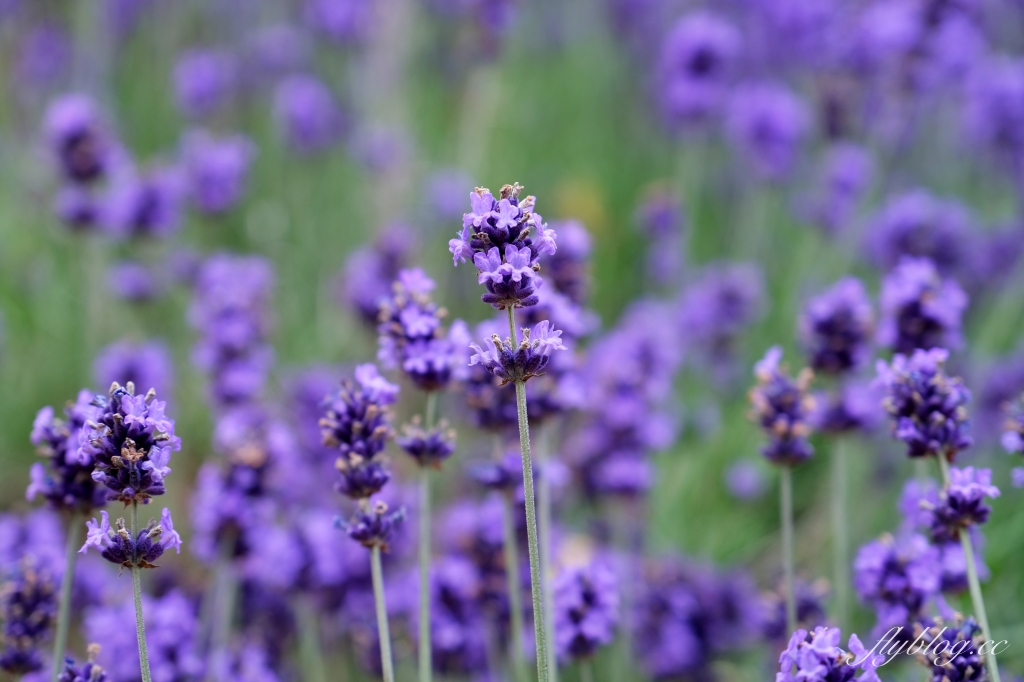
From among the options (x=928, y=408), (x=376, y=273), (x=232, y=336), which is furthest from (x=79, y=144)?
(x=928, y=408)

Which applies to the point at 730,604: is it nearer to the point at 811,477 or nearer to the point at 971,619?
the point at 811,477

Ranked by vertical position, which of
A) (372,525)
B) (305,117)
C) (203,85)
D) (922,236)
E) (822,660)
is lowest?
(822,660)

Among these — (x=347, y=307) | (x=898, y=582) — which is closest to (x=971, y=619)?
(x=898, y=582)

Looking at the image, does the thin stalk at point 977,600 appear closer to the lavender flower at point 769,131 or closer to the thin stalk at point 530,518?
the thin stalk at point 530,518

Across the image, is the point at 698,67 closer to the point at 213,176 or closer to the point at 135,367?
the point at 213,176

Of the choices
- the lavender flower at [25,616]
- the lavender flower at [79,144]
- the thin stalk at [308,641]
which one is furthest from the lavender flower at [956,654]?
the lavender flower at [79,144]

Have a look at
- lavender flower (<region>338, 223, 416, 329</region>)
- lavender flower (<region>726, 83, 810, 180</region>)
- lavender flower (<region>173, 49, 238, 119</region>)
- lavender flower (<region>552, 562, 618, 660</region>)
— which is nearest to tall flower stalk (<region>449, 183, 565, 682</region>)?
lavender flower (<region>552, 562, 618, 660</region>)

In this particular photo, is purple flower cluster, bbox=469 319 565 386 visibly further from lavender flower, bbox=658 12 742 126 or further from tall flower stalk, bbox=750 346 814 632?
lavender flower, bbox=658 12 742 126
